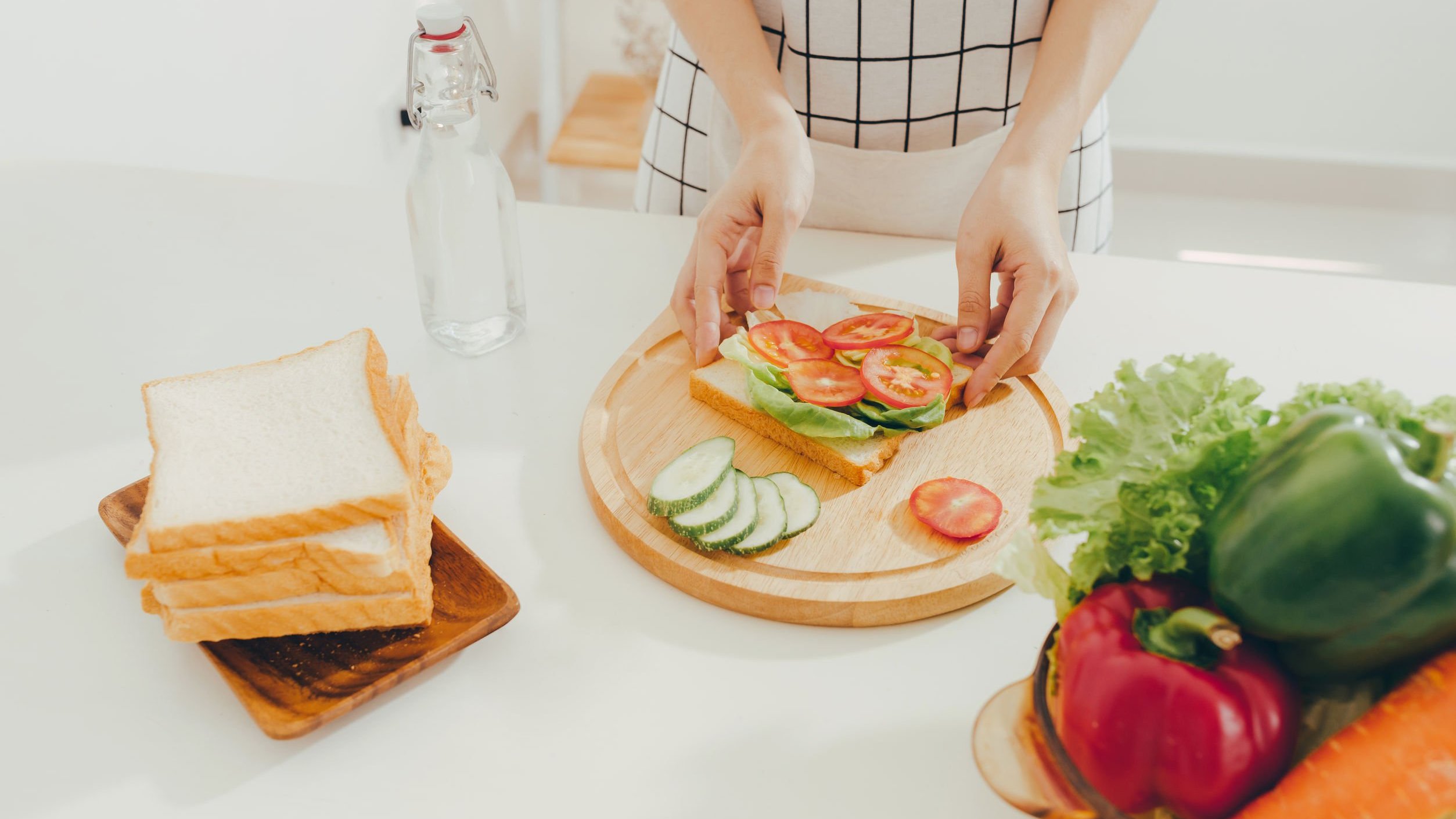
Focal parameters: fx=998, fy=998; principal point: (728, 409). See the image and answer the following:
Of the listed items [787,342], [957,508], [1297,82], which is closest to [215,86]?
[787,342]

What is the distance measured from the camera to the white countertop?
0.85 m

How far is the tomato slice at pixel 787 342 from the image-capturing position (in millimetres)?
1278

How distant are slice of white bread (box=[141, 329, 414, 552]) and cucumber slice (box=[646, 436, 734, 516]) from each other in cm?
26

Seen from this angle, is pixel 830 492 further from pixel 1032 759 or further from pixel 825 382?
pixel 1032 759

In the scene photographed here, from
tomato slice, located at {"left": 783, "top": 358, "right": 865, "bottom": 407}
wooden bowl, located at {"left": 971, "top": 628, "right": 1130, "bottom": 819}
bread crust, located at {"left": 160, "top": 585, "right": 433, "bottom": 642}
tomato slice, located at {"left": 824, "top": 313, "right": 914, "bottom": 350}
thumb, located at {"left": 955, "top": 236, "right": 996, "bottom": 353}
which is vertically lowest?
bread crust, located at {"left": 160, "top": 585, "right": 433, "bottom": 642}

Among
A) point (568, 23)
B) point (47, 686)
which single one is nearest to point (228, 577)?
point (47, 686)

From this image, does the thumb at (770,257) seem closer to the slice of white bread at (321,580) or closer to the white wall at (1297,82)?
the slice of white bread at (321,580)

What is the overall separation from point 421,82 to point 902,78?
787mm

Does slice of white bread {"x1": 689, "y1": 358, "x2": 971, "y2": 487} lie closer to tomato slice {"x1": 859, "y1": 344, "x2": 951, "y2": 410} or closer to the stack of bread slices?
tomato slice {"x1": 859, "y1": 344, "x2": 951, "y2": 410}

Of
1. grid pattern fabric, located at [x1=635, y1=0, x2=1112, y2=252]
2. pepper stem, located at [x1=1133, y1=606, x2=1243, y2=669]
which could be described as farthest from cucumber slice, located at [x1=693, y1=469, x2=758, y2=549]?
grid pattern fabric, located at [x1=635, y1=0, x2=1112, y2=252]

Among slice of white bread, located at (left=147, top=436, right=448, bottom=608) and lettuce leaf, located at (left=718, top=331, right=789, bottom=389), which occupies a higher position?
lettuce leaf, located at (left=718, top=331, right=789, bottom=389)

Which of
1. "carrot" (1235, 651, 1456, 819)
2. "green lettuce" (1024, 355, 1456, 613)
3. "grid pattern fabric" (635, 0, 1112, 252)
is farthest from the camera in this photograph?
"grid pattern fabric" (635, 0, 1112, 252)

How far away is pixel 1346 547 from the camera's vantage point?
0.57m

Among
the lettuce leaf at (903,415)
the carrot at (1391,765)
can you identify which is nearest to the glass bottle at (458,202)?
the lettuce leaf at (903,415)
